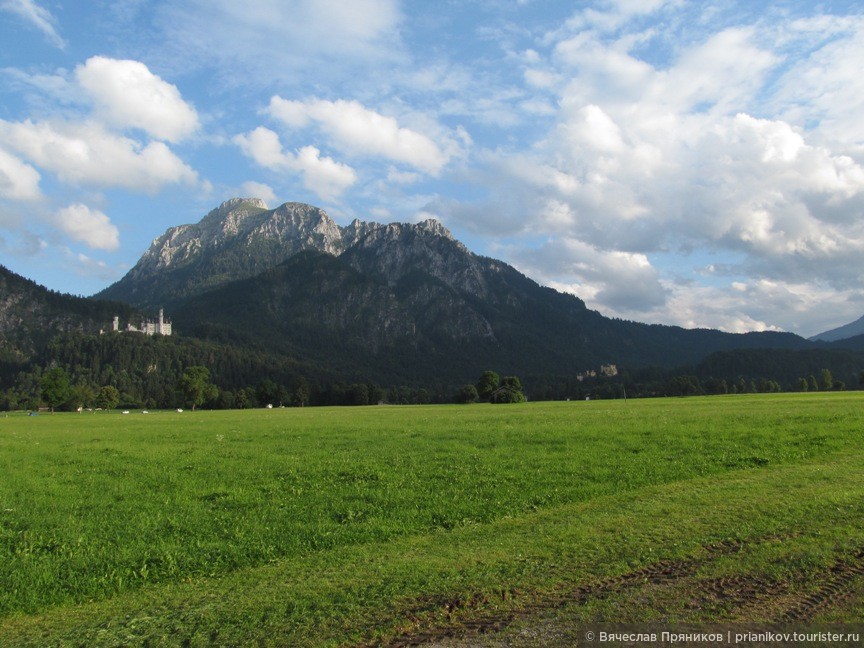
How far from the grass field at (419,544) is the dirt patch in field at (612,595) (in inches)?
1.7

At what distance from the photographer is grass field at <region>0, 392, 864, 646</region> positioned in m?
9.41

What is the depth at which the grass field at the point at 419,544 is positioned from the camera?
9.41 m

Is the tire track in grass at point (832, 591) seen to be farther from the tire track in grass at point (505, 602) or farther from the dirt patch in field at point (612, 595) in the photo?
the tire track in grass at point (505, 602)

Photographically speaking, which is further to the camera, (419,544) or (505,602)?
(419,544)

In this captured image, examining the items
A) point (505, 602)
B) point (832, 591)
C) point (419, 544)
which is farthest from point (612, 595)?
point (419, 544)

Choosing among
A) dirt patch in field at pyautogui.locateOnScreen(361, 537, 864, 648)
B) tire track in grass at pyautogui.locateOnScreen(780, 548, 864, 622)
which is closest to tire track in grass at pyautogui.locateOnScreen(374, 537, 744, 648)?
dirt patch in field at pyautogui.locateOnScreen(361, 537, 864, 648)

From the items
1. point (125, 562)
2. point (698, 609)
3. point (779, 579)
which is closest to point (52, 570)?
point (125, 562)

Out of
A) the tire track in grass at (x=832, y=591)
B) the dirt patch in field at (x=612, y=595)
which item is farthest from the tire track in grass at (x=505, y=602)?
the tire track in grass at (x=832, y=591)

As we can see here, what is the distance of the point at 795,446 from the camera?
2700 centimetres

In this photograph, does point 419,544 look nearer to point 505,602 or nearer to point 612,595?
point 505,602

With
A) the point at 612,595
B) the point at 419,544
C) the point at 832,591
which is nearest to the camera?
the point at 832,591

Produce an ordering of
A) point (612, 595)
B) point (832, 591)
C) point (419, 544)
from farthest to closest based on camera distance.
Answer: point (419, 544), point (612, 595), point (832, 591)

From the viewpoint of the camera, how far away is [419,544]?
45.4 ft

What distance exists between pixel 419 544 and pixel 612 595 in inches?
214
